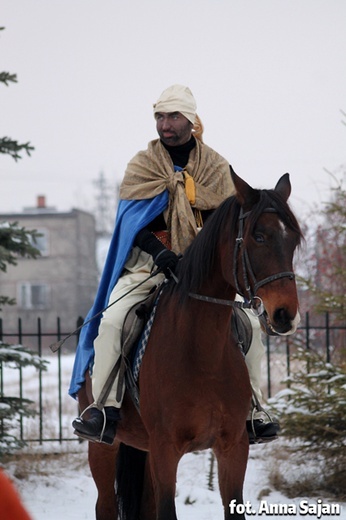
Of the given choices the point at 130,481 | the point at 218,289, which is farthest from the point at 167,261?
the point at 130,481

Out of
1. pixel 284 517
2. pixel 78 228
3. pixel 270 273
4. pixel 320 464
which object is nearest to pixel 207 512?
pixel 284 517

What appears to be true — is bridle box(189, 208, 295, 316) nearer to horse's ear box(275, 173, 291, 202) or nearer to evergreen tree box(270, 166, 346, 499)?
horse's ear box(275, 173, 291, 202)

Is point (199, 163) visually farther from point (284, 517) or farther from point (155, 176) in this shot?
point (284, 517)

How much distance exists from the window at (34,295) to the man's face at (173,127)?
47.7 metres

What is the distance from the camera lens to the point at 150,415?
157 inches

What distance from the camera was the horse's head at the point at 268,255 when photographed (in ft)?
10.9

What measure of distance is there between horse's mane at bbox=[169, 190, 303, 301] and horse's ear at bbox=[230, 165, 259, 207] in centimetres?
2

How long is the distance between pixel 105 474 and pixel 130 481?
194 mm

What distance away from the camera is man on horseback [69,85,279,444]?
440 centimetres

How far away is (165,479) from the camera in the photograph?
3.82m

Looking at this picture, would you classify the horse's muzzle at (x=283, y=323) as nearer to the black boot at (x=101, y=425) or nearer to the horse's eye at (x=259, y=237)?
the horse's eye at (x=259, y=237)

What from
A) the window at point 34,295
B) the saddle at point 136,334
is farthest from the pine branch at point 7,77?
the window at point 34,295

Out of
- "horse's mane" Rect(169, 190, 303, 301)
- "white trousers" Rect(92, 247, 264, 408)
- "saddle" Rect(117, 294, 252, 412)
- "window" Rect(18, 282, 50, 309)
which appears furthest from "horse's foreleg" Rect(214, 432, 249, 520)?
"window" Rect(18, 282, 50, 309)

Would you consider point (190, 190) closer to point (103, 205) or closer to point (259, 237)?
point (259, 237)
